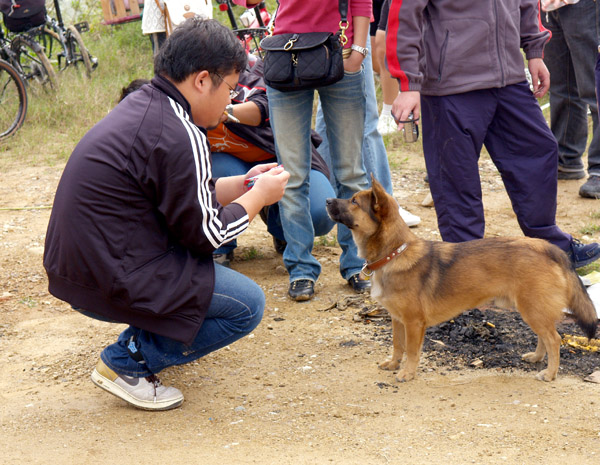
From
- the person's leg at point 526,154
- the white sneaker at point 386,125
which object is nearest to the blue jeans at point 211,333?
the person's leg at point 526,154

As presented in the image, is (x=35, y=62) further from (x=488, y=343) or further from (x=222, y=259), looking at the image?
(x=488, y=343)

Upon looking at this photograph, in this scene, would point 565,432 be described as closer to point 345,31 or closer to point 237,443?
point 237,443

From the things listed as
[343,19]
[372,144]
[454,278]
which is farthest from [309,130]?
[454,278]

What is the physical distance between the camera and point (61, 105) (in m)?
8.86

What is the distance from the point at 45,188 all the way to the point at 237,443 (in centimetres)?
468

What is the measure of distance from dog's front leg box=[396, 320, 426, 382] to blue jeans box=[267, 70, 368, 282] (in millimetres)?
1280

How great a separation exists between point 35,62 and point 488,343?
7280 mm

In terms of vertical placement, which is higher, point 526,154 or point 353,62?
point 353,62

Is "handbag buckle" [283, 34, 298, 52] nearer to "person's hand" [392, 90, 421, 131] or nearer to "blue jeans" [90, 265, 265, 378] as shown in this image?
"person's hand" [392, 90, 421, 131]

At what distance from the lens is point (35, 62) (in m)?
9.14

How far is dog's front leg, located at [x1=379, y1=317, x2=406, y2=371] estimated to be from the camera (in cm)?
375

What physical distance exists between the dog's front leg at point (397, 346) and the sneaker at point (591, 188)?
3.49 meters

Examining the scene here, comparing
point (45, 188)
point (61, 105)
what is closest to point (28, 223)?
point (45, 188)

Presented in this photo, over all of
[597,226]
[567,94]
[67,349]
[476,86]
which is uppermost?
[476,86]
